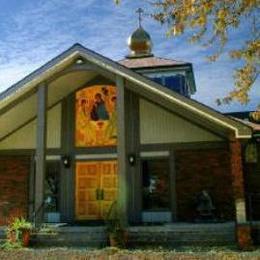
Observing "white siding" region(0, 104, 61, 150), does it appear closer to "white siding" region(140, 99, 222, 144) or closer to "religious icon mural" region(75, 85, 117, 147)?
"religious icon mural" region(75, 85, 117, 147)

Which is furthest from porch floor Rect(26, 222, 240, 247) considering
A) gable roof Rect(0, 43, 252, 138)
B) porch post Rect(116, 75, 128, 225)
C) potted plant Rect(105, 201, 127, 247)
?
gable roof Rect(0, 43, 252, 138)

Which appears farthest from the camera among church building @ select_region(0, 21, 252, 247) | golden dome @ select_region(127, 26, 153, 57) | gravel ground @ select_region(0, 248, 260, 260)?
golden dome @ select_region(127, 26, 153, 57)

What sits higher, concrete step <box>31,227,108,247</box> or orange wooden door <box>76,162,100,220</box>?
orange wooden door <box>76,162,100,220</box>

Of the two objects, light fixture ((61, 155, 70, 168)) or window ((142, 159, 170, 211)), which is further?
light fixture ((61, 155, 70, 168))

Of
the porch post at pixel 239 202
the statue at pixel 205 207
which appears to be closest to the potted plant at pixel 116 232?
the porch post at pixel 239 202

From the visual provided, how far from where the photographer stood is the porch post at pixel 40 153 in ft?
51.1

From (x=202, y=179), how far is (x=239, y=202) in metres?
3.58

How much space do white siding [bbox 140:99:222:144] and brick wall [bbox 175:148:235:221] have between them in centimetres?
54

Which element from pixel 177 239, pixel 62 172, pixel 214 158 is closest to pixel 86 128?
pixel 62 172

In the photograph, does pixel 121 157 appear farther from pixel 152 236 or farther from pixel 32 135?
pixel 32 135

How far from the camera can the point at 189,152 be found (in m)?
18.4

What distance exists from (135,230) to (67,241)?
2.04 m

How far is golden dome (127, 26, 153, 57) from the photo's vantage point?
27.6 metres

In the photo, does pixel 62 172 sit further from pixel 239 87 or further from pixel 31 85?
pixel 239 87
